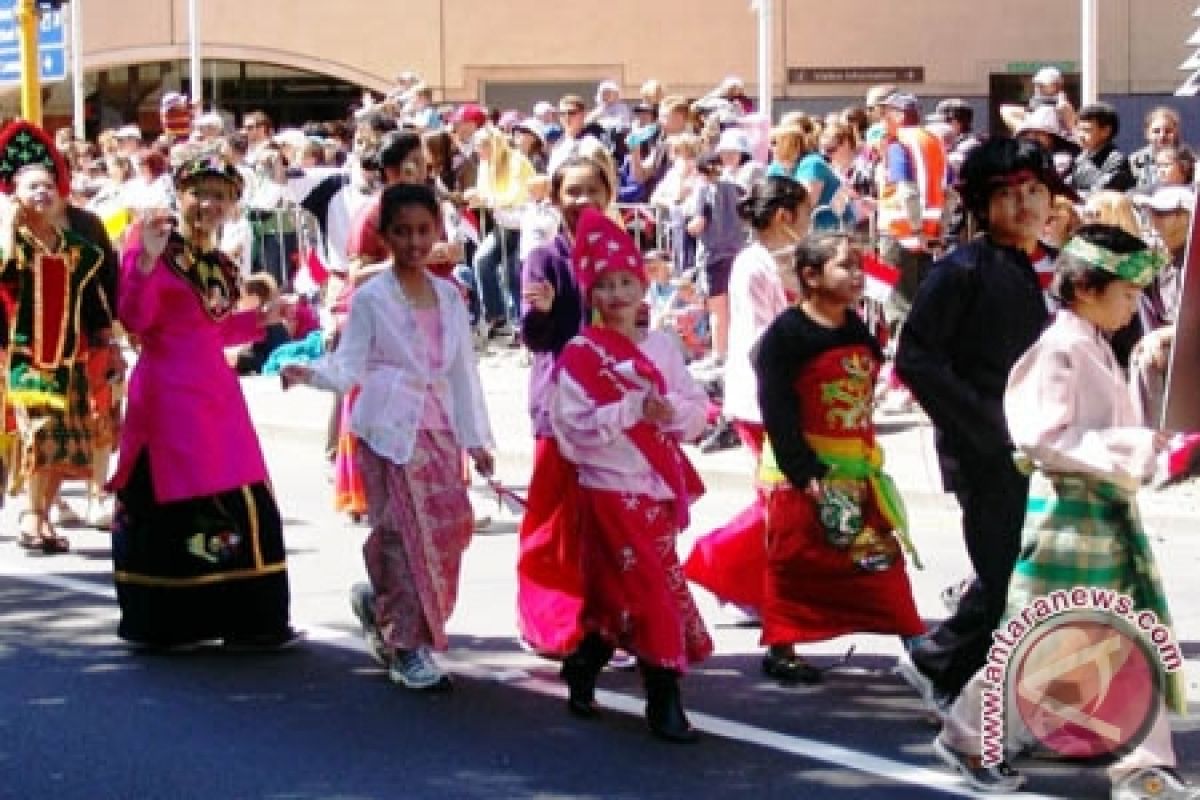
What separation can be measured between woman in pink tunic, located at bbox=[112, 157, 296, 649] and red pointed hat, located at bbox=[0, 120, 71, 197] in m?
1.92

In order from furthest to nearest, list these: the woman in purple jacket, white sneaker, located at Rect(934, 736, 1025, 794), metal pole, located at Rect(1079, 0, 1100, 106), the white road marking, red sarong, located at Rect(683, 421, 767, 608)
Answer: metal pole, located at Rect(1079, 0, 1100, 106) → red sarong, located at Rect(683, 421, 767, 608) → the woman in purple jacket → the white road marking → white sneaker, located at Rect(934, 736, 1025, 794)

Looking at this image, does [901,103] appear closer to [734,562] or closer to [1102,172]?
[1102,172]

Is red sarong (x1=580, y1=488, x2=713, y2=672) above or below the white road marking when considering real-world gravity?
above

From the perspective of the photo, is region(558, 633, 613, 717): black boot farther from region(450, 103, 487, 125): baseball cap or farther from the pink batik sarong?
region(450, 103, 487, 125): baseball cap

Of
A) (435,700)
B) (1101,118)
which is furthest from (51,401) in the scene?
(1101,118)

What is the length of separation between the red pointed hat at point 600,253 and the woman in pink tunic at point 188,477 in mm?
1760

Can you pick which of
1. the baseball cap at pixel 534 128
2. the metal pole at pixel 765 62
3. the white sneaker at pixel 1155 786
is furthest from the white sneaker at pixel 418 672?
the baseball cap at pixel 534 128

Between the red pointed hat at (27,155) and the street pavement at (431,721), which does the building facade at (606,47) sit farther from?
the street pavement at (431,721)

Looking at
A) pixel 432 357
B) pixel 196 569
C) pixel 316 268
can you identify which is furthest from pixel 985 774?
pixel 316 268

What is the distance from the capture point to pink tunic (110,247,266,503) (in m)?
8.67

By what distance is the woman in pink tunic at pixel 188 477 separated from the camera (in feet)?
28.4

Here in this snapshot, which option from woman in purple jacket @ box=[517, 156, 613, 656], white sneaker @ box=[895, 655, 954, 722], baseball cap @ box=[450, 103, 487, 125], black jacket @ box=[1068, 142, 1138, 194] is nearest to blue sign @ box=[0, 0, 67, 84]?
baseball cap @ box=[450, 103, 487, 125]

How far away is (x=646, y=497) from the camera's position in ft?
24.3

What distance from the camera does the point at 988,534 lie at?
694 centimetres
